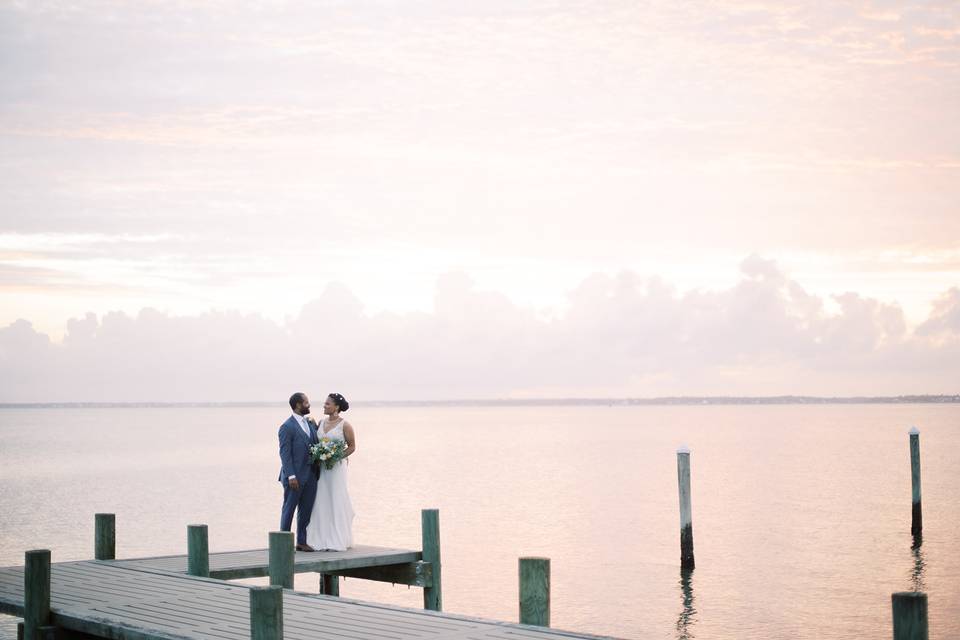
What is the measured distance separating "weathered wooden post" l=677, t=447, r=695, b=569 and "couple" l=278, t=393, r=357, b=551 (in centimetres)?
1046

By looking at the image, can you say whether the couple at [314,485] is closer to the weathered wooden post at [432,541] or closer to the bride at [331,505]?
the bride at [331,505]

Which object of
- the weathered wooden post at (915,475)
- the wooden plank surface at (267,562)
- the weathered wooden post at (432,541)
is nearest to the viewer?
the wooden plank surface at (267,562)

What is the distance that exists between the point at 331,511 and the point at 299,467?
0.83 metres

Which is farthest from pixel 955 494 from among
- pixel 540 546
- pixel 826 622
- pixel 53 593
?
pixel 53 593

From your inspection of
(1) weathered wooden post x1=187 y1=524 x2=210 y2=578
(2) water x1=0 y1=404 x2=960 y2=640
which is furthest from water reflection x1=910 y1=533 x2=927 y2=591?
(1) weathered wooden post x1=187 y1=524 x2=210 y2=578

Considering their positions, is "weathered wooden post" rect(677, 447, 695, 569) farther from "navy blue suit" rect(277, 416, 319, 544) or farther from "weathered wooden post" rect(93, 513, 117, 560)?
"weathered wooden post" rect(93, 513, 117, 560)

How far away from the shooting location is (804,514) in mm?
42594

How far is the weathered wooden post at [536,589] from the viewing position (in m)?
10.7

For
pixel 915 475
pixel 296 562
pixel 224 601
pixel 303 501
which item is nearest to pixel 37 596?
pixel 224 601

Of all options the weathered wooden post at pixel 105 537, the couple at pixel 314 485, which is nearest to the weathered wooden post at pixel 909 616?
the couple at pixel 314 485

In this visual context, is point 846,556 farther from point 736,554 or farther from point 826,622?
point 826,622

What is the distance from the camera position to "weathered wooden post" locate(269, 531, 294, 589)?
1379cm

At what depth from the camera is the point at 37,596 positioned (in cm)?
1226

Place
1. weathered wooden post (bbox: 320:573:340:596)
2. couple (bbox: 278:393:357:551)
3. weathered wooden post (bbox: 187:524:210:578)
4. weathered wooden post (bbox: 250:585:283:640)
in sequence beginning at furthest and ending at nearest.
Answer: weathered wooden post (bbox: 320:573:340:596) → couple (bbox: 278:393:357:551) → weathered wooden post (bbox: 187:524:210:578) → weathered wooden post (bbox: 250:585:283:640)
